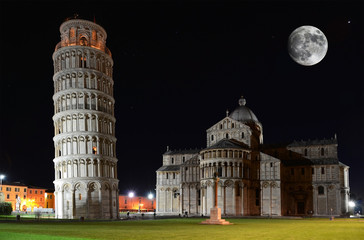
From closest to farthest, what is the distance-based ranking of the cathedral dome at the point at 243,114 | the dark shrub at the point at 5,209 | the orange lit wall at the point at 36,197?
the dark shrub at the point at 5,209 → the cathedral dome at the point at 243,114 → the orange lit wall at the point at 36,197

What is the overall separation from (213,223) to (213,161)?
105 feet

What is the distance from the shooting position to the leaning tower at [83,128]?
6638 centimetres

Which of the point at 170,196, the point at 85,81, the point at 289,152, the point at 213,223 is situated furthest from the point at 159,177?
the point at 213,223

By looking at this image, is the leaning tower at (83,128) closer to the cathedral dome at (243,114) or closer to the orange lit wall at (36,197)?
the cathedral dome at (243,114)

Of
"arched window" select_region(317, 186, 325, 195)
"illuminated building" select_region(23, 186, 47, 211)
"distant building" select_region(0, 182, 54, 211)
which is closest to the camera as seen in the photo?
"arched window" select_region(317, 186, 325, 195)

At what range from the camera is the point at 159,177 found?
100375 millimetres

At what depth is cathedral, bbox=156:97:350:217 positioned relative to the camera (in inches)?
3081

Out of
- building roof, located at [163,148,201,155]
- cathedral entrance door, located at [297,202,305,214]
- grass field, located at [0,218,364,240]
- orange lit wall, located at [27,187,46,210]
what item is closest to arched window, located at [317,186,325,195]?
cathedral entrance door, located at [297,202,305,214]

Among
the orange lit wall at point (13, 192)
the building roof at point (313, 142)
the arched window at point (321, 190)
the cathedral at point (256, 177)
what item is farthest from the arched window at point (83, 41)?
the orange lit wall at point (13, 192)

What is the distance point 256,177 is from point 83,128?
124 ft

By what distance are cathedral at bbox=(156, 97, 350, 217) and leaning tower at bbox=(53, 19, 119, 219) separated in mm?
21014

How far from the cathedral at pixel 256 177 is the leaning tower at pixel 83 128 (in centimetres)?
2101

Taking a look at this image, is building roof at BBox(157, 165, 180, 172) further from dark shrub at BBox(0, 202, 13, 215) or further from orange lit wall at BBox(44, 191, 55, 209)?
orange lit wall at BBox(44, 191, 55, 209)

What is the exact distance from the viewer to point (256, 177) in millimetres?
84500
